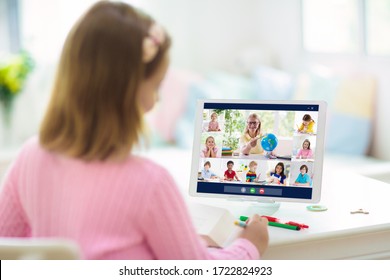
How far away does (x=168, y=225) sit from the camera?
43.7 inches

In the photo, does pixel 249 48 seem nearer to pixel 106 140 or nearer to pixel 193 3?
pixel 193 3

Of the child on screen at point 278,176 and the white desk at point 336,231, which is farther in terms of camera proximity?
the child on screen at point 278,176

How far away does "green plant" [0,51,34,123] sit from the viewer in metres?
3.53

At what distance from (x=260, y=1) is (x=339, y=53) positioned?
3.05ft

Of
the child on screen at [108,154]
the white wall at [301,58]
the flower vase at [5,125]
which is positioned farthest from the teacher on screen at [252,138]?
the flower vase at [5,125]

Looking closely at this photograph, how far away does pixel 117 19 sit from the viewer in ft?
3.59

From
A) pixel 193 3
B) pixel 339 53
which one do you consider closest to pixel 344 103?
pixel 339 53

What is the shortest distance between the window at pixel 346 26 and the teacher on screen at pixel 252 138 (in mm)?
1787

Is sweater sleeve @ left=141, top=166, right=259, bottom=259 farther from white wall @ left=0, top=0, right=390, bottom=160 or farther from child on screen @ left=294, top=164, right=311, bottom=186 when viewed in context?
white wall @ left=0, top=0, right=390, bottom=160

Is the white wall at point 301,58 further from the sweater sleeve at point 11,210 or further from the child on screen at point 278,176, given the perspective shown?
the sweater sleeve at point 11,210

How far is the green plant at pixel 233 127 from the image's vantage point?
1.58m

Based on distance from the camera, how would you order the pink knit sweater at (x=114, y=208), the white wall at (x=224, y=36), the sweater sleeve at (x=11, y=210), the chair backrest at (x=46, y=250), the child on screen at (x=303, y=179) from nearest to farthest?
the chair backrest at (x=46, y=250), the pink knit sweater at (x=114, y=208), the sweater sleeve at (x=11, y=210), the child on screen at (x=303, y=179), the white wall at (x=224, y=36)
